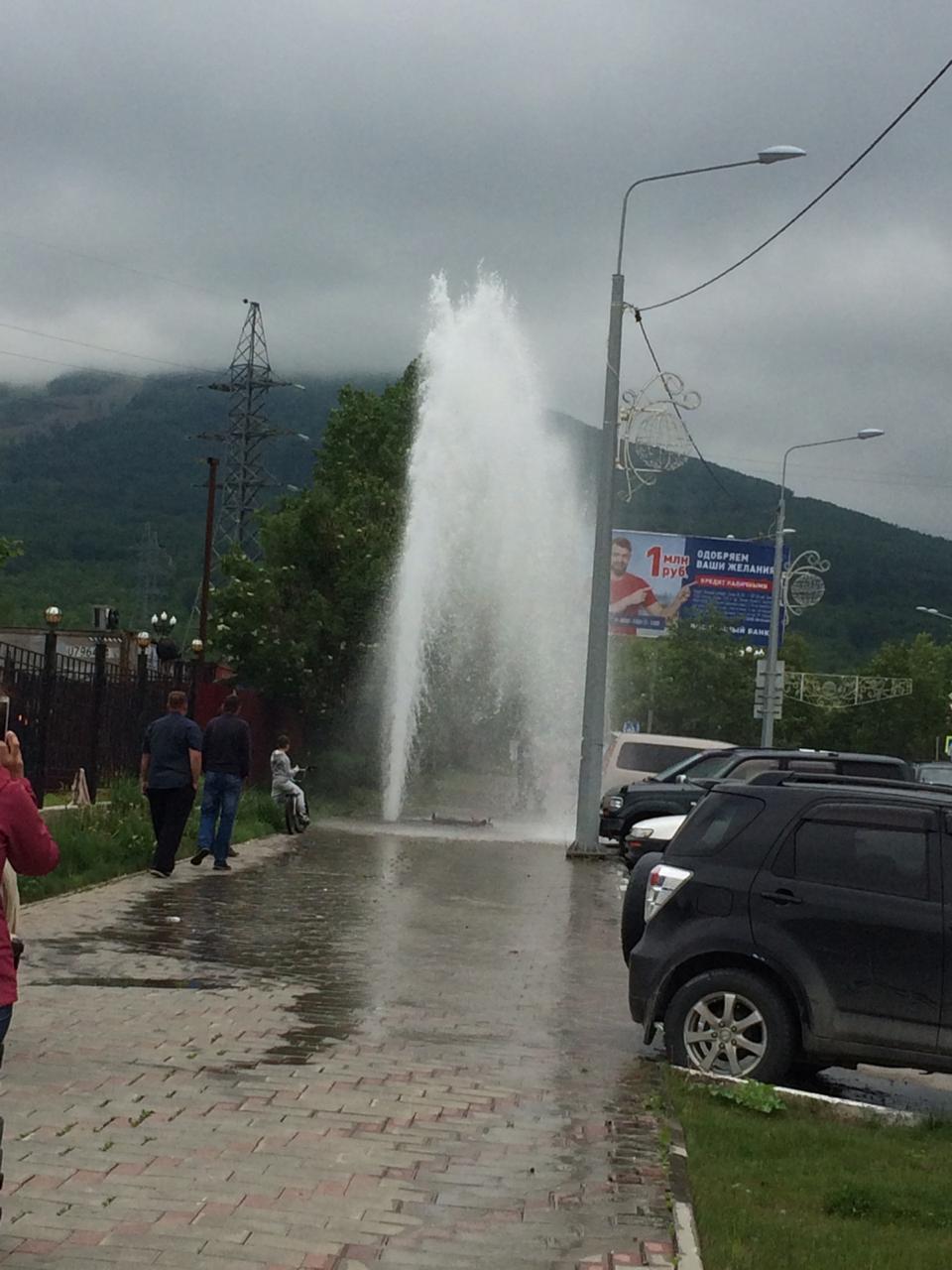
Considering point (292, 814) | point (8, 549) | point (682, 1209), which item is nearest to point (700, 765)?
point (292, 814)

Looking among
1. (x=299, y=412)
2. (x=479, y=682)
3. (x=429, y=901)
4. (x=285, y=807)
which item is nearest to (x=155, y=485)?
(x=299, y=412)

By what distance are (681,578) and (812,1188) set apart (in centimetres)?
5727

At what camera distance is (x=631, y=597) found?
64.4 meters

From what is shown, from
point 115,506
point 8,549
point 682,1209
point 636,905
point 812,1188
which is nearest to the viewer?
point 682,1209

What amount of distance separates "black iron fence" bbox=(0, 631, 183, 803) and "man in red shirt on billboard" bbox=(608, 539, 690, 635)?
40.5 meters

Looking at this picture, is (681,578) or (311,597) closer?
(311,597)

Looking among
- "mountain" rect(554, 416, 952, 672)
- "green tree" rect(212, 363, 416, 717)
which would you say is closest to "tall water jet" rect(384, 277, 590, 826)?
"green tree" rect(212, 363, 416, 717)

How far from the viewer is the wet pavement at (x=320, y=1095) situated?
598 cm

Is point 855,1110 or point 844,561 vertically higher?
point 844,561

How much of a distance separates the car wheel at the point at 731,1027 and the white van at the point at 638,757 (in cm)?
1982

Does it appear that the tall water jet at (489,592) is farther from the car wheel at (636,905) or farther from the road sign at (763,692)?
the car wheel at (636,905)

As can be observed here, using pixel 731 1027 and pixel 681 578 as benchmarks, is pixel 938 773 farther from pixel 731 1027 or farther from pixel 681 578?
pixel 681 578

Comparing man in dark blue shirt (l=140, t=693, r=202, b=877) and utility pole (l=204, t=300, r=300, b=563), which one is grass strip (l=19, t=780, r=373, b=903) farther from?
utility pole (l=204, t=300, r=300, b=563)

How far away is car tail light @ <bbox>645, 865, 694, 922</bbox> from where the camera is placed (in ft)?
31.3
